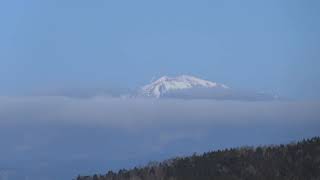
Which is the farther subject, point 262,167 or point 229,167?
point 229,167

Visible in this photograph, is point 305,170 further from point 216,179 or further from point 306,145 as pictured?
point 306,145

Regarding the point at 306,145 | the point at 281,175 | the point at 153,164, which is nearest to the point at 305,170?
the point at 281,175

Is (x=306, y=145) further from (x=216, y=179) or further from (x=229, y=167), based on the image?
(x=216, y=179)

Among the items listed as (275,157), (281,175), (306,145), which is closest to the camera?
(281,175)

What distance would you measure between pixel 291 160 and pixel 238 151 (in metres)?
2.79

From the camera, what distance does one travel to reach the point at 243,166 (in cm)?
1548

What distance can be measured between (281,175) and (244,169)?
128 centimetres

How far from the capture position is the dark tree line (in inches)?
557

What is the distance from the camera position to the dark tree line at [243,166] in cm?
1415

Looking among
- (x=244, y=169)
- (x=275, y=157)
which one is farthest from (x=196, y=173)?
(x=275, y=157)

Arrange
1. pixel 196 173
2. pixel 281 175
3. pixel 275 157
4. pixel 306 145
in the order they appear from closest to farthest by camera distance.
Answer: pixel 281 175 < pixel 196 173 < pixel 275 157 < pixel 306 145

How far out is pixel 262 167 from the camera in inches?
580

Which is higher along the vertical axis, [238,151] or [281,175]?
[238,151]

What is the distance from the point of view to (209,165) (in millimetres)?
16109
